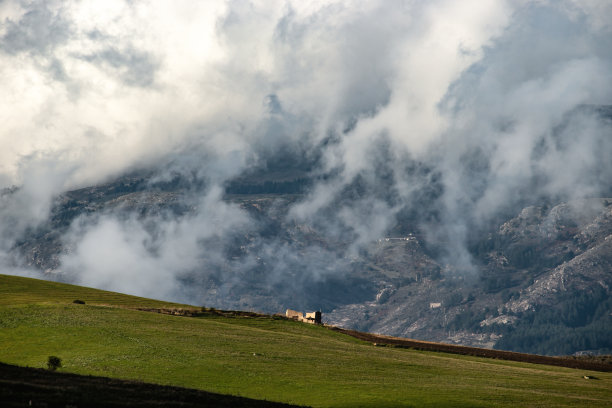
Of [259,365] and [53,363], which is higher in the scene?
[259,365]

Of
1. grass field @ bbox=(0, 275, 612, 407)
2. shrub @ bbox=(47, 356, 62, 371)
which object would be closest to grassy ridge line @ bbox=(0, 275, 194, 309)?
grass field @ bbox=(0, 275, 612, 407)

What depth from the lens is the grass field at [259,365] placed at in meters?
67.2

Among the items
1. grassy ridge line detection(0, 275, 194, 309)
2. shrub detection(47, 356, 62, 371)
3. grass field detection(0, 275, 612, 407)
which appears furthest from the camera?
grassy ridge line detection(0, 275, 194, 309)

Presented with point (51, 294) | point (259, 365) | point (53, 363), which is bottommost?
point (53, 363)

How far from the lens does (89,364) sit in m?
70.1

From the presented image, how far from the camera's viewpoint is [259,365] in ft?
255

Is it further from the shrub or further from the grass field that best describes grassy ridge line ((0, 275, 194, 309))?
the shrub

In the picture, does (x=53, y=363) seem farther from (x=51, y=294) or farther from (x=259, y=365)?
(x=51, y=294)

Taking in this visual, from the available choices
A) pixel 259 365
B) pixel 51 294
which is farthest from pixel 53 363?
pixel 51 294

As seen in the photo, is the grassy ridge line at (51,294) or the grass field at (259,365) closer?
the grass field at (259,365)

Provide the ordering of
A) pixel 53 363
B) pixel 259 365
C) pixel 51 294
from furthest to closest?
1. pixel 51 294
2. pixel 259 365
3. pixel 53 363

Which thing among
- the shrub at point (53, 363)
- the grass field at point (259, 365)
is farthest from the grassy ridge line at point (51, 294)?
the shrub at point (53, 363)

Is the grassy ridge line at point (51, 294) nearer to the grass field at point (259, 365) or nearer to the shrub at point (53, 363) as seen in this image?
the grass field at point (259, 365)

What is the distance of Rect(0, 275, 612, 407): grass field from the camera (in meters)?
67.2
